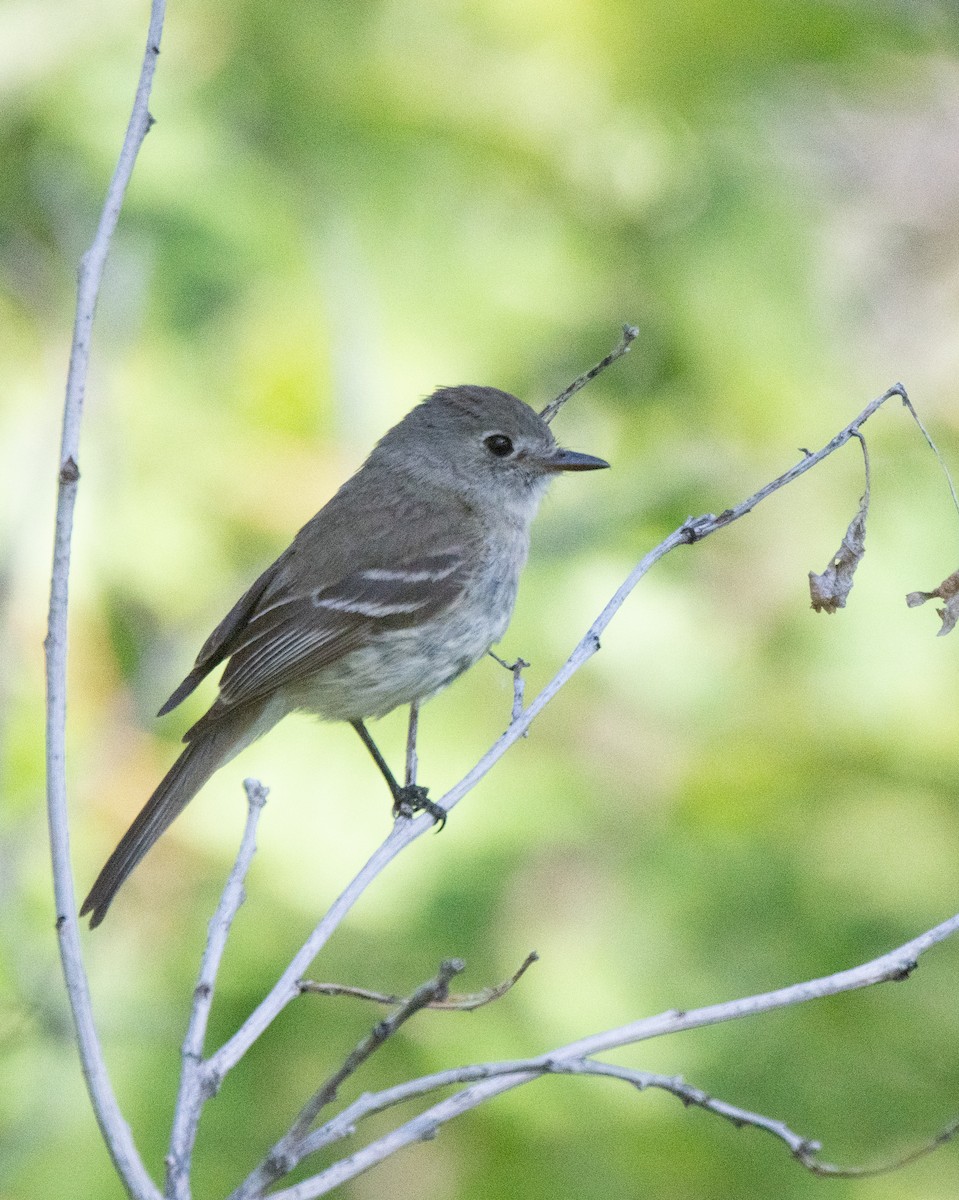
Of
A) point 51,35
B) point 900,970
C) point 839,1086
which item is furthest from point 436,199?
point 900,970

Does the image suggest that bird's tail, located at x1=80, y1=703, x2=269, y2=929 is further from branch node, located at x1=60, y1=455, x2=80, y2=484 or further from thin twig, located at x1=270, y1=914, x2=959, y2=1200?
thin twig, located at x1=270, y1=914, x2=959, y2=1200

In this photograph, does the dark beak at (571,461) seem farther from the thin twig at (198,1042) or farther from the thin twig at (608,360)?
the thin twig at (198,1042)

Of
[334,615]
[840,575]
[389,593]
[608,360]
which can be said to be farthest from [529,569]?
[840,575]

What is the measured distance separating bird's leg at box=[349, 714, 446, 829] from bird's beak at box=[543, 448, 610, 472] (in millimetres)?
921

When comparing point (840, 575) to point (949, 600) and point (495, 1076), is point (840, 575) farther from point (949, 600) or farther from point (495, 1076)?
point (495, 1076)

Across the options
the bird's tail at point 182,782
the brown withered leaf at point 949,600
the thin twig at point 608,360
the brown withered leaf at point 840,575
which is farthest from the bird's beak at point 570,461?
the brown withered leaf at point 949,600

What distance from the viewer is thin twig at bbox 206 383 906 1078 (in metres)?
2.04

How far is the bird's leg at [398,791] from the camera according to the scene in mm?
3670

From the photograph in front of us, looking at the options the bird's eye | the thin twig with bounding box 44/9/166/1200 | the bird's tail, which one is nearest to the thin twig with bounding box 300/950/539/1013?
the thin twig with bounding box 44/9/166/1200

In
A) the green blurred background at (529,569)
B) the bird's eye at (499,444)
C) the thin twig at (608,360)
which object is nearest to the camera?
the thin twig at (608,360)

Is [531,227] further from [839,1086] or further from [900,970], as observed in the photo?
[900,970]

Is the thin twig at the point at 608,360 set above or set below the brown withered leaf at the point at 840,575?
above

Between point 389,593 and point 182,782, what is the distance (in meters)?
0.74

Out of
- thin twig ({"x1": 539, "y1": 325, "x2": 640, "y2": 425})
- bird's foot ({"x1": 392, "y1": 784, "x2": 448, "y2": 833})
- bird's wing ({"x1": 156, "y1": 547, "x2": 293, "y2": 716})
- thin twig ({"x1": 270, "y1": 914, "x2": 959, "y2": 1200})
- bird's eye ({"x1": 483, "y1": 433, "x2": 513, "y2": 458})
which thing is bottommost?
thin twig ({"x1": 270, "y1": 914, "x2": 959, "y2": 1200})
